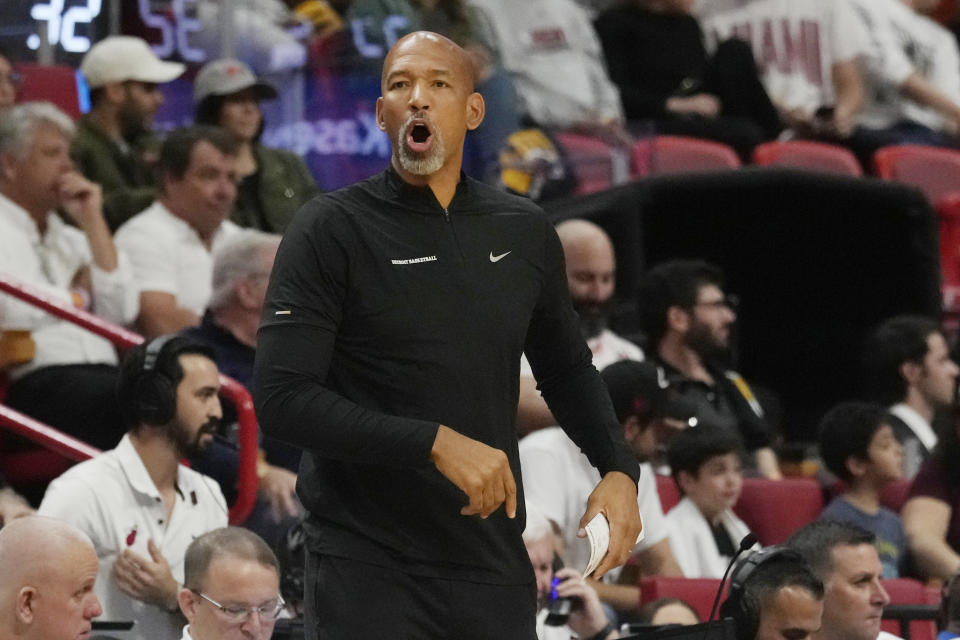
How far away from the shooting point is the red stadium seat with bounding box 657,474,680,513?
21.2 feet

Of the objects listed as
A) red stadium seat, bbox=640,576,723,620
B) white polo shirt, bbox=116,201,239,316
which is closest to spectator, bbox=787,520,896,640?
red stadium seat, bbox=640,576,723,620

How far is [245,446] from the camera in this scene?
563cm

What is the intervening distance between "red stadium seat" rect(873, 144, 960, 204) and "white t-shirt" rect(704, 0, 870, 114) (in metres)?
0.76

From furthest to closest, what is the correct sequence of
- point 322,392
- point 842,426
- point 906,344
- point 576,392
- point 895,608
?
point 906,344
point 842,426
point 895,608
point 576,392
point 322,392

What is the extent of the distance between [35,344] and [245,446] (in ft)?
Answer: 3.26

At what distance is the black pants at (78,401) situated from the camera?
19.6 feet

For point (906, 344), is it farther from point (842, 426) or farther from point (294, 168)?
point (294, 168)

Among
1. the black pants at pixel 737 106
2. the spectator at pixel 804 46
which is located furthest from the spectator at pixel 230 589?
the spectator at pixel 804 46

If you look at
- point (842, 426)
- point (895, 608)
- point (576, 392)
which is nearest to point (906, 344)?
point (842, 426)

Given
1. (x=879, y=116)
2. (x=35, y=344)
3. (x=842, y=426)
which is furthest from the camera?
(x=879, y=116)

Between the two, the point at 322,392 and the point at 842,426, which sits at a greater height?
the point at 322,392

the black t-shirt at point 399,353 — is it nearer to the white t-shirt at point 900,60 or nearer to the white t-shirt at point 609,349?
the white t-shirt at point 609,349

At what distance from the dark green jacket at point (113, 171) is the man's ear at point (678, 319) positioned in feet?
6.97

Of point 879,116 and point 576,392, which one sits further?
point 879,116
